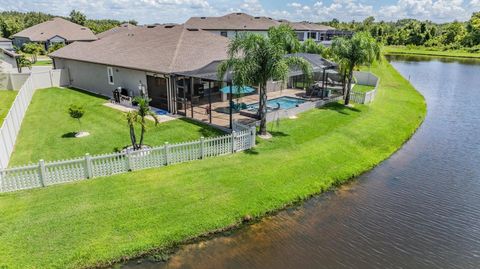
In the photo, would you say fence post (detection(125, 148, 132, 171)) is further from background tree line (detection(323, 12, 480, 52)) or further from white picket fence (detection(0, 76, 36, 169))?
background tree line (detection(323, 12, 480, 52))

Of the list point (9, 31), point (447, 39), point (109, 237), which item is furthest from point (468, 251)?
point (447, 39)

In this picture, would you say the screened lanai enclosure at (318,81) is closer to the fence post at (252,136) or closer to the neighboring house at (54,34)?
the fence post at (252,136)

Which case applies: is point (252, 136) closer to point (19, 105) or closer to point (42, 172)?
point (42, 172)

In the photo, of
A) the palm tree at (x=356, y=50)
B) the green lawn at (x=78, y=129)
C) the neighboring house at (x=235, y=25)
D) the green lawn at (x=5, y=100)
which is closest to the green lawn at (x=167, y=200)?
the green lawn at (x=78, y=129)

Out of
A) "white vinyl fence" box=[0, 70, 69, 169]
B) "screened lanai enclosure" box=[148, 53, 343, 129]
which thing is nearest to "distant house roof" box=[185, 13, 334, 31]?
"screened lanai enclosure" box=[148, 53, 343, 129]

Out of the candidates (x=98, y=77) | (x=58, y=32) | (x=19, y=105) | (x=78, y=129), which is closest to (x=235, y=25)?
(x=98, y=77)

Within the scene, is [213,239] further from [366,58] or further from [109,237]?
[366,58]
